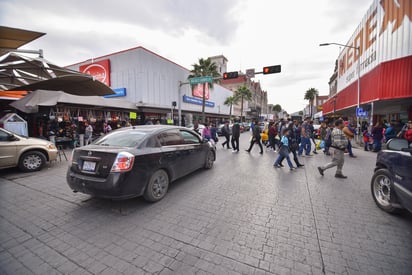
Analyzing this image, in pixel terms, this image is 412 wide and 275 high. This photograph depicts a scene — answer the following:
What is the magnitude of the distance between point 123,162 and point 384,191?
16.7ft

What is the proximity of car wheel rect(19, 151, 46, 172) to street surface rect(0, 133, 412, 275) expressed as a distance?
1682 millimetres

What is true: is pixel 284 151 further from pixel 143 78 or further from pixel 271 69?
pixel 143 78

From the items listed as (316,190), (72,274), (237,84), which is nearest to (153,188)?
(72,274)

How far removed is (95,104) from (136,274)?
12498mm

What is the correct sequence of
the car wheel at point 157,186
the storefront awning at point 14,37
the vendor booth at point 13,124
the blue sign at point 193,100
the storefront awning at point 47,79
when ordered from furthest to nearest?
1. the blue sign at point 193,100
2. the storefront awning at point 47,79
3. the vendor booth at point 13,124
4. the storefront awning at point 14,37
5. the car wheel at point 157,186

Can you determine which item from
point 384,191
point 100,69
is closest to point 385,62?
point 384,191

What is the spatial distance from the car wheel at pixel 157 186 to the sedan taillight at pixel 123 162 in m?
0.60

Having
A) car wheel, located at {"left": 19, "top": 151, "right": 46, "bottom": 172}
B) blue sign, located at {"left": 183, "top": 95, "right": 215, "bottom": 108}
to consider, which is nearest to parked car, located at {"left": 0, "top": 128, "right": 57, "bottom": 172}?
car wheel, located at {"left": 19, "top": 151, "right": 46, "bottom": 172}

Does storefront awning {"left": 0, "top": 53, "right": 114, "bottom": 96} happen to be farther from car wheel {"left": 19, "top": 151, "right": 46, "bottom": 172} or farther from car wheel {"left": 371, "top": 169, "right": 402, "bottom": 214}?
car wheel {"left": 371, "top": 169, "right": 402, "bottom": 214}

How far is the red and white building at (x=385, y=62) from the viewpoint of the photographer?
926 cm

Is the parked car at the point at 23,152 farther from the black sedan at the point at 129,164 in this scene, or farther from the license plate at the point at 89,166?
the license plate at the point at 89,166

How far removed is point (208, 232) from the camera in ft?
8.60

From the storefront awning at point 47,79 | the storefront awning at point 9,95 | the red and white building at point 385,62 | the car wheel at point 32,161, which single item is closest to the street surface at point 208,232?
the car wheel at point 32,161

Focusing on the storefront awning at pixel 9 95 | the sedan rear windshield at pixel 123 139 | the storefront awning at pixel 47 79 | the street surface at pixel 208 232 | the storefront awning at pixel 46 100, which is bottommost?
the street surface at pixel 208 232
